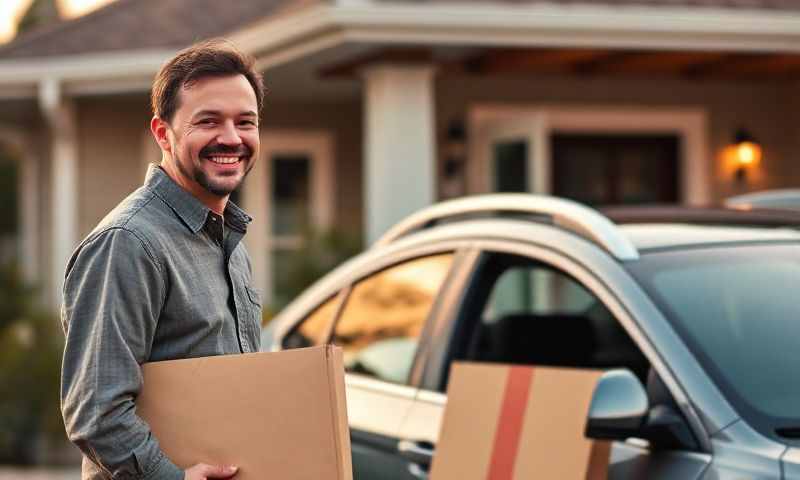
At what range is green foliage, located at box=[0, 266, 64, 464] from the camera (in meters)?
12.2

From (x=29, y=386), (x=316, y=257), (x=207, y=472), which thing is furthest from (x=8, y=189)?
(x=207, y=472)

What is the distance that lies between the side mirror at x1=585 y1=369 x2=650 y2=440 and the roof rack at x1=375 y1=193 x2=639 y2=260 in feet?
1.58

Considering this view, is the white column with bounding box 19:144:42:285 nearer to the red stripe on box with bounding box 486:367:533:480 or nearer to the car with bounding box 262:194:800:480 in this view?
the car with bounding box 262:194:800:480

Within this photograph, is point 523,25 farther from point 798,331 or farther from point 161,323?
point 161,323

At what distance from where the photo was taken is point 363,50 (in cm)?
988

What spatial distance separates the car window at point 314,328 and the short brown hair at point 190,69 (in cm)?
216

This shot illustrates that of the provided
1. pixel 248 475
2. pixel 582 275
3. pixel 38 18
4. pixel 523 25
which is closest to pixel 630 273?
pixel 582 275

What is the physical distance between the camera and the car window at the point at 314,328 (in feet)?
16.0

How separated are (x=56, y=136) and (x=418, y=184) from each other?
4.86 metres

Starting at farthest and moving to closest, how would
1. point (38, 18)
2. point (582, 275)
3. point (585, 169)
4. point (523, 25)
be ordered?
1. point (38, 18)
2. point (585, 169)
3. point (523, 25)
4. point (582, 275)

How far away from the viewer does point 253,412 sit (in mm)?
2641

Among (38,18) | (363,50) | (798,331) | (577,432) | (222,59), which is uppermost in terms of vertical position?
(38,18)

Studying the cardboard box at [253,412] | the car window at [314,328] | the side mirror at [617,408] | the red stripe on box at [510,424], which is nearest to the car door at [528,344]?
the side mirror at [617,408]

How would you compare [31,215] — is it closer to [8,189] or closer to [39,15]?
[8,189]
